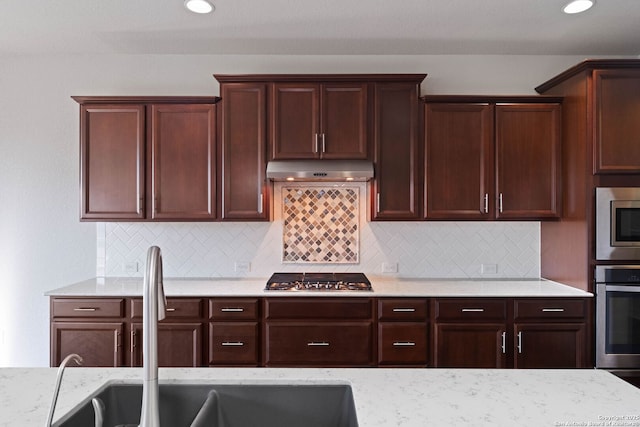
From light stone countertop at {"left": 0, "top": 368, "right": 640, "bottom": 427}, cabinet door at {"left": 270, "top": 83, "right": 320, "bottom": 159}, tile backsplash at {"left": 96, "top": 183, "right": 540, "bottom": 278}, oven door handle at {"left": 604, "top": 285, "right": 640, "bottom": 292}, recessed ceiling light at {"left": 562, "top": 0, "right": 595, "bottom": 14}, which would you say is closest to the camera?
light stone countertop at {"left": 0, "top": 368, "right": 640, "bottom": 427}

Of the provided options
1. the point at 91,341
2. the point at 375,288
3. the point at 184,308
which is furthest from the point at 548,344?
the point at 91,341

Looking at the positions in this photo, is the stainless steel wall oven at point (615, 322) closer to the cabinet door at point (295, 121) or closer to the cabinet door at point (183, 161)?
the cabinet door at point (295, 121)

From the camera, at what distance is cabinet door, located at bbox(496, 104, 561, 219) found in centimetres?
283

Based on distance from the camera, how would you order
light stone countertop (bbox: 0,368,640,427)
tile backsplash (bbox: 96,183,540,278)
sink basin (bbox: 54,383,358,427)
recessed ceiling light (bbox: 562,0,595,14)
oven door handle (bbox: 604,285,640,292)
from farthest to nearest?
tile backsplash (bbox: 96,183,540,278) < oven door handle (bbox: 604,285,640,292) < recessed ceiling light (bbox: 562,0,595,14) < sink basin (bbox: 54,383,358,427) < light stone countertop (bbox: 0,368,640,427)

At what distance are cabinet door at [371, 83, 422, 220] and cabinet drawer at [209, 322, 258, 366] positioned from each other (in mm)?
1215

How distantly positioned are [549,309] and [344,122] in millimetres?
1907

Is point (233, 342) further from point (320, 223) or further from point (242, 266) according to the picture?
point (320, 223)

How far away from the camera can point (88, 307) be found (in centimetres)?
257

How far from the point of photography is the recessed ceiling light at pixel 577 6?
2321mm

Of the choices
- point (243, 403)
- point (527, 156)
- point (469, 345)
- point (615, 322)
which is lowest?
point (469, 345)

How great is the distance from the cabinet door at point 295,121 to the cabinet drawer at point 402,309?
1171 mm

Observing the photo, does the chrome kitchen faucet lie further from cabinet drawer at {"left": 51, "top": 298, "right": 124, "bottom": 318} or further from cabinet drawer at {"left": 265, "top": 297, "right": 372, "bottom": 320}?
cabinet drawer at {"left": 51, "top": 298, "right": 124, "bottom": 318}

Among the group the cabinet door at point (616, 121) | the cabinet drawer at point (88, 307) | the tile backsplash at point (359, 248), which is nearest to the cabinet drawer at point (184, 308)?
the cabinet drawer at point (88, 307)

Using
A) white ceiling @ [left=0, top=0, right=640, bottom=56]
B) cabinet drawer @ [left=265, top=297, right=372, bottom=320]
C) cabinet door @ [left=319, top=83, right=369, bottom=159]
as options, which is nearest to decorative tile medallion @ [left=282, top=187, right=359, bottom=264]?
cabinet door @ [left=319, top=83, right=369, bottom=159]
